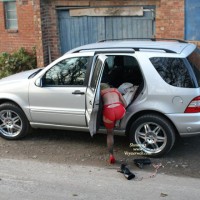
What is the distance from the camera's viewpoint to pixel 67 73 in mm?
6656

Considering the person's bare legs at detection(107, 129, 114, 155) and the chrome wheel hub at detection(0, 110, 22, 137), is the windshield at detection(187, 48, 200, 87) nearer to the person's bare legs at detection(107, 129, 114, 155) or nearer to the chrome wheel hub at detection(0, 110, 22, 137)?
the person's bare legs at detection(107, 129, 114, 155)

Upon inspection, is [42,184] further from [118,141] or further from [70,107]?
[118,141]

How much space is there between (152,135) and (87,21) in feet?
17.4

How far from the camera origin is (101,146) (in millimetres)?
6910

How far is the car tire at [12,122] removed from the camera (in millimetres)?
7078

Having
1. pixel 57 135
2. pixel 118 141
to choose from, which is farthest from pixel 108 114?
pixel 57 135

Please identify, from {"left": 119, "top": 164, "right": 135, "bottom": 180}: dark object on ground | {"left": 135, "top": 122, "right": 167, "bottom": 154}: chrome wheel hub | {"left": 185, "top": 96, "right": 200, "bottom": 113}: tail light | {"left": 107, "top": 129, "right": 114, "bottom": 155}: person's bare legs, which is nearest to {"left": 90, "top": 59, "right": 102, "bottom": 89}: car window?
{"left": 107, "top": 129, "right": 114, "bottom": 155}: person's bare legs

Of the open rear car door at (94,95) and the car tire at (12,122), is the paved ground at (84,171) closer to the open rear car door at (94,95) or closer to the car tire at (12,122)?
the car tire at (12,122)

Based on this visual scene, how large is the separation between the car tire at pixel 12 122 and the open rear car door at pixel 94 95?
132 cm

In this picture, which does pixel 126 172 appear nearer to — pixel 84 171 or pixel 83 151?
pixel 84 171

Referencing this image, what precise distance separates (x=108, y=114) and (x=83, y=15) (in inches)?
206

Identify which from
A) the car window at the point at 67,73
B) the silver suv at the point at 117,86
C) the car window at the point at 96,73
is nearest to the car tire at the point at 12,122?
the silver suv at the point at 117,86

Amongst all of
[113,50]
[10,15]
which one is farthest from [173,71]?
[10,15]

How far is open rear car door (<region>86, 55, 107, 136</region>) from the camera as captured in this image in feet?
19.7
